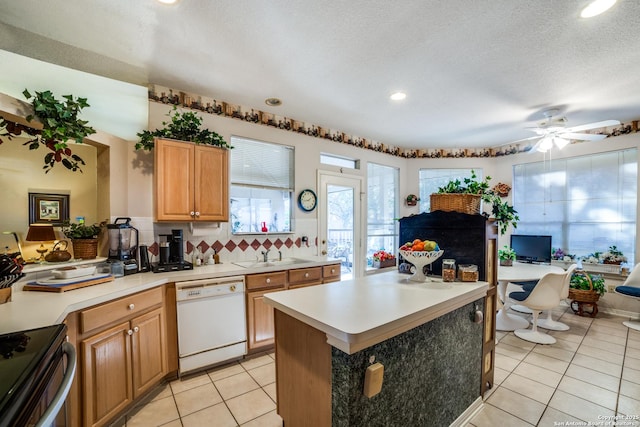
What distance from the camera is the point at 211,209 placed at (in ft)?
9.52

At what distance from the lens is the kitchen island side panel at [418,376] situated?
1202 mm

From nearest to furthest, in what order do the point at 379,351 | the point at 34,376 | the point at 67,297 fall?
the point at 34,376
the point at 379,351
the point at 67,297

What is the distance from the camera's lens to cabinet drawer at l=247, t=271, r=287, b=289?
274 centimetres

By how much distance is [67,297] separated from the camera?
1.70 meters

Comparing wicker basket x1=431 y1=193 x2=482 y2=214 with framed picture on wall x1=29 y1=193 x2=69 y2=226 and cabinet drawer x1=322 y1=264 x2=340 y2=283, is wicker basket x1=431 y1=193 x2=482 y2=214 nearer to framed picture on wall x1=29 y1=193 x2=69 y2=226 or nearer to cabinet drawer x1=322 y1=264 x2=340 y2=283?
cabinet drawer x1=322 y1=264 x2=340 y2=283

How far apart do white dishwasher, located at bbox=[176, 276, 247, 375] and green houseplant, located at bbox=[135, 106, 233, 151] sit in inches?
53.4

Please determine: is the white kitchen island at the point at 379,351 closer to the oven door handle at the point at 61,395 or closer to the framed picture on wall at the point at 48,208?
the oven door handle at the point at 61,395

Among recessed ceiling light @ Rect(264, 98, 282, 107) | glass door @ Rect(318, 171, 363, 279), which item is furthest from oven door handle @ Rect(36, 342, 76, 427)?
glass door @ Rect(318, 171, 363, 279)

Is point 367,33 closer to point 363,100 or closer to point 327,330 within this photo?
point 363,100

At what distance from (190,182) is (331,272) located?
5.92 feet

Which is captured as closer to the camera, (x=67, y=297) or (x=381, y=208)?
(x=67, y=297)

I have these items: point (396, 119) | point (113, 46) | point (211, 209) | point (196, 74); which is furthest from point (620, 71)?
point (113, 46)

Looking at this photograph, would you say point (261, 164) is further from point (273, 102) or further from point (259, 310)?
point (259, 310)

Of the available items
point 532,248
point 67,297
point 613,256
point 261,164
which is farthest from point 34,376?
point 613,256
